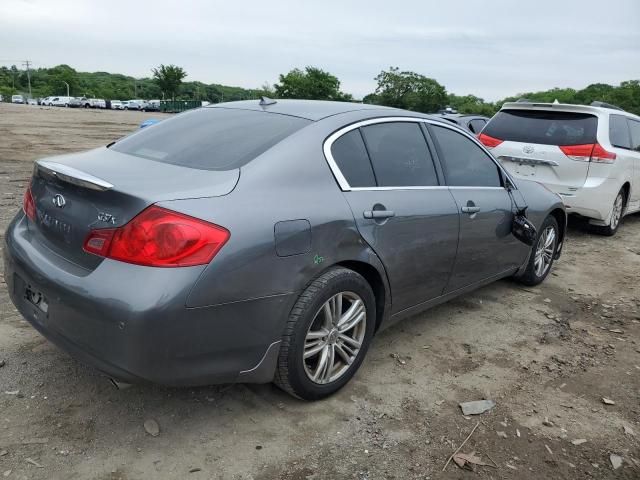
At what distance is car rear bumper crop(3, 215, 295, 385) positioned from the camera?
2287mm

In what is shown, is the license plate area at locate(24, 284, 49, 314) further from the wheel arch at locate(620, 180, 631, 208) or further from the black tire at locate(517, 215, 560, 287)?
the wheel arch at locate(620, 180, 631, 208)

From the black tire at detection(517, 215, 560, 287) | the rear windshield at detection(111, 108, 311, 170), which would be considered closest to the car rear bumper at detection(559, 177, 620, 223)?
the black tire at detection(517, 215, 560, 287)

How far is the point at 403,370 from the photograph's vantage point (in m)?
3.52

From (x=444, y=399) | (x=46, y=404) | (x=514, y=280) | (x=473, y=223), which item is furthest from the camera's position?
(x=514, y=280)

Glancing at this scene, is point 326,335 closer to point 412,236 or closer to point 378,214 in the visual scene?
point 378,214

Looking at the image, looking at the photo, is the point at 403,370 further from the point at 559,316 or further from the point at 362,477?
the point at 559,316

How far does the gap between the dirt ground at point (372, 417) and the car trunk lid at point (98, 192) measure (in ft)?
2.80

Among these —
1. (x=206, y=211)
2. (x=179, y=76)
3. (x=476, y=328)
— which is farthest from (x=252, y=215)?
(x=179, y=76)

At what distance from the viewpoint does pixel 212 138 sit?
3.17 m

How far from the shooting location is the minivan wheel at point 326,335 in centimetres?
273

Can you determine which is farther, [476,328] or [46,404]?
[476,328]

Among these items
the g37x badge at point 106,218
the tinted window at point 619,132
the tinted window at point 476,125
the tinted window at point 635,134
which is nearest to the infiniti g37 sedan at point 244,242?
the g37x badge at point 106,218

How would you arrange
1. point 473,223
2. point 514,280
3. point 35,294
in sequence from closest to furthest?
1. point 35,294
2. point 473,223
3. point 514,280

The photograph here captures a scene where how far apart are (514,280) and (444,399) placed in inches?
96.7
